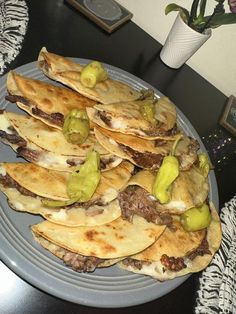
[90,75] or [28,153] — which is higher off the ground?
[90,75]

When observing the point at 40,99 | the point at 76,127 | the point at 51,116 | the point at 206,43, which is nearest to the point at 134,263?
the point at 76,127

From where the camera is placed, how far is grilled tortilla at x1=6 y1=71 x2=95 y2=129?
6.71 ft

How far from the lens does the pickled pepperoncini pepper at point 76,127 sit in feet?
6.27

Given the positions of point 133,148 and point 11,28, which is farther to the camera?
A: point 11,28

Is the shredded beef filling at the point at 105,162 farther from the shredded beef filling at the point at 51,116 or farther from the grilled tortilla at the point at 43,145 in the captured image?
the shredded beef filling at the point at 51,116

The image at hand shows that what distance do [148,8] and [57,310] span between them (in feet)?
7.52

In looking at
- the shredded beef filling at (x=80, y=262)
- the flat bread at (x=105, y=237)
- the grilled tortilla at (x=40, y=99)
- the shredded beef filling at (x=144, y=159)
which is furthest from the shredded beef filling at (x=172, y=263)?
the grilled tortilla at (x=40, y=99)

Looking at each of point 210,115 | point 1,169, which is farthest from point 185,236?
point 210,115

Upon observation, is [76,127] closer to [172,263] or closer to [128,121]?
[128,121]

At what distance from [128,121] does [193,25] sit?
102cm

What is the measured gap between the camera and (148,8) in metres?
3.11

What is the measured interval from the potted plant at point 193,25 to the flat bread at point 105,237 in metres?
1.37

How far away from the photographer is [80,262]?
1789 mm

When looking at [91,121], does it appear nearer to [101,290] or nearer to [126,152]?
[126,152]
